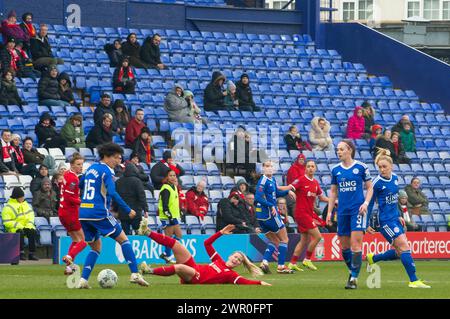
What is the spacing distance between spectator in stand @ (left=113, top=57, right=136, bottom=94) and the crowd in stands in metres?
0.03

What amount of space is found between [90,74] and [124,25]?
4.56m

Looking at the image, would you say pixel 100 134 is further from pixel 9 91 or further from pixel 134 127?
pixel 9 91

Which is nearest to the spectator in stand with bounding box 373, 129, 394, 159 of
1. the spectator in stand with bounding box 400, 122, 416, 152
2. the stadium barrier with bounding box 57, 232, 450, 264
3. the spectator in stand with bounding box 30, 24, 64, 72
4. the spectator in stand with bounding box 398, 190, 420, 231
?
the spectator in stand with bounding box 400, 122, 416, 152

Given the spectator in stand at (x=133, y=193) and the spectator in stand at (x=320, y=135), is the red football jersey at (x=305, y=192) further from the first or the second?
the spectator in stand at (x=320, y=135)

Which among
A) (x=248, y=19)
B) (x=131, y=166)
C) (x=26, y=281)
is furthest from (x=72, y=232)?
(x=248, y=19)

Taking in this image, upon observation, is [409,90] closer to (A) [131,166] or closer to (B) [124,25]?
(B) [124,25]

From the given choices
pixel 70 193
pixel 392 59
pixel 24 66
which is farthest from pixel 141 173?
pixel 392 59

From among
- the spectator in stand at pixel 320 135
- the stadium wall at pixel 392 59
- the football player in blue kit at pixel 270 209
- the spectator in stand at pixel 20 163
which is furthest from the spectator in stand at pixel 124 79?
the football player in blue kit at pixel 270 209

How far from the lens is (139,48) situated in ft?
109

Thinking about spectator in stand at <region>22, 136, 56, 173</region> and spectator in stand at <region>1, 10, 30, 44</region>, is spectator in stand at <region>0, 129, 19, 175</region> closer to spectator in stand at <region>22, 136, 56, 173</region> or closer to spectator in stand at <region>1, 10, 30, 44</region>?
spectator in stand at <region>22, 136, 56, 173</region>

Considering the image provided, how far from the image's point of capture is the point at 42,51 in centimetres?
3075

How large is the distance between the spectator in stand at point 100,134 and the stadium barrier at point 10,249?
4539 millimetres

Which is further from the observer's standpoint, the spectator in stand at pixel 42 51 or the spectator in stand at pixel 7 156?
the spectator in stand at pixel 42 51

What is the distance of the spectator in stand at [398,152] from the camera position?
33531 mm
